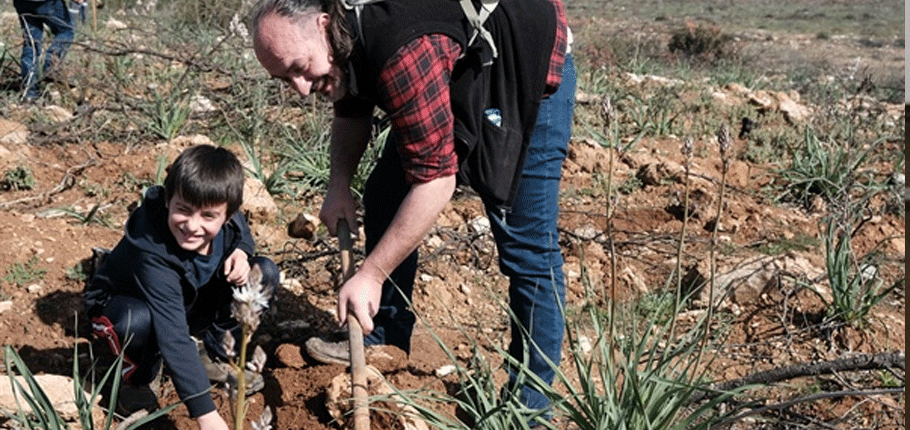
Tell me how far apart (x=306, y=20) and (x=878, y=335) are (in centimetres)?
264

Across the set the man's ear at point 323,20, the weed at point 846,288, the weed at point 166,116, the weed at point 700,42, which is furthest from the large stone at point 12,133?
the weed at point 700,42

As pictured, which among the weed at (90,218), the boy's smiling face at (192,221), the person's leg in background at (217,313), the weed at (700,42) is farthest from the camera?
the weed at (700,42)

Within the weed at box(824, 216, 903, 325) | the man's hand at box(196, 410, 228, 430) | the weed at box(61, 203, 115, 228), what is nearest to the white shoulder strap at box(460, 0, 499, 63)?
the man's hand at box(196, 410, 228, 430)

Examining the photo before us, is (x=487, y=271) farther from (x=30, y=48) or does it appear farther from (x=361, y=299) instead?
(x=30, y=48)

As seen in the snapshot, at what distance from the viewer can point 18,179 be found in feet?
16.5

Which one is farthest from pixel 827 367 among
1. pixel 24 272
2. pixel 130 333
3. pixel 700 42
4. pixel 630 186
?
pixel 700 42

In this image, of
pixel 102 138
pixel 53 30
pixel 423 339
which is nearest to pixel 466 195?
pixel 423 339

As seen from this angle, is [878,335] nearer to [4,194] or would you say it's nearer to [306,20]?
[306,20]

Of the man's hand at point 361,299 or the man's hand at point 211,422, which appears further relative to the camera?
the man's hand at point 211,422

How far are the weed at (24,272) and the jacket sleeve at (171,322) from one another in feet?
3.62

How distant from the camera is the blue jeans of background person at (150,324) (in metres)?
3.08

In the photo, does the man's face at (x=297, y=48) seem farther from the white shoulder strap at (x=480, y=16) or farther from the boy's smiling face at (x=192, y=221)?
the boy's smiling face at (x=192, y=221)

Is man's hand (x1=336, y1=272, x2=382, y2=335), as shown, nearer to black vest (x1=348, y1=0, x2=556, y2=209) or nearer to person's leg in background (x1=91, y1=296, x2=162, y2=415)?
black vest (x1=348, y1=0, x2=556, y2=209)

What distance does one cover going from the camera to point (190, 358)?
118 inches
